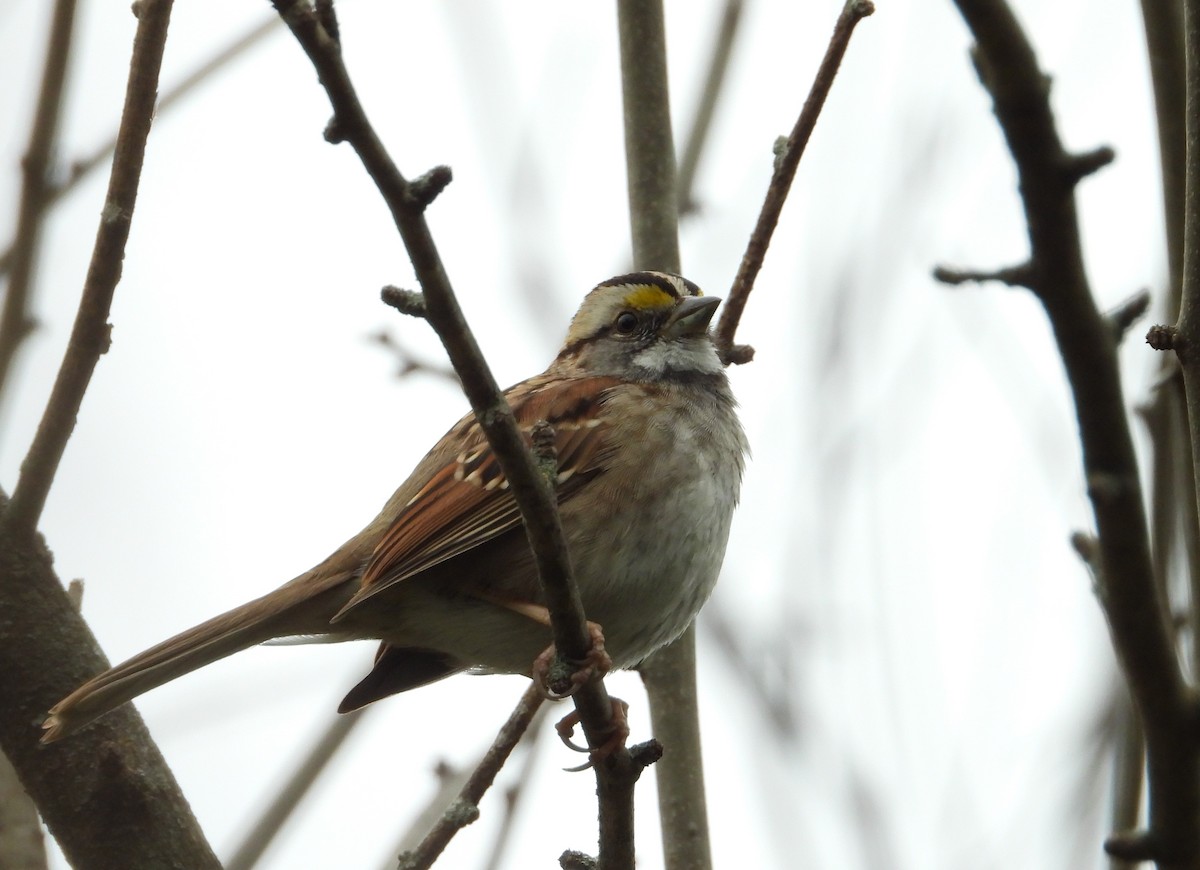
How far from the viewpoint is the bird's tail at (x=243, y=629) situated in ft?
12.1

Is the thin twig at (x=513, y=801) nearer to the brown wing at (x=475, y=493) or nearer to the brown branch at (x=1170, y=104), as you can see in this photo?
the brown wing at (x=475, y=493)

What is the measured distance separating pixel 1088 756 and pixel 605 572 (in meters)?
1.49

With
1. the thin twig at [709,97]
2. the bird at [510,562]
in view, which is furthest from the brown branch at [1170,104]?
the thin twig at [709,97]

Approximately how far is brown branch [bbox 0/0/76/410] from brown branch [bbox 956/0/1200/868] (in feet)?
8.17

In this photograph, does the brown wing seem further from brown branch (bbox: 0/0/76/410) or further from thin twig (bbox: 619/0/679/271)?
brown branch (bbox: 0/0/76/410)

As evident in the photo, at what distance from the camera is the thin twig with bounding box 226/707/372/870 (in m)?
3.56

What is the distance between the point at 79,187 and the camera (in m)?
3.80

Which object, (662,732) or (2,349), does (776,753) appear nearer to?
(662,732)

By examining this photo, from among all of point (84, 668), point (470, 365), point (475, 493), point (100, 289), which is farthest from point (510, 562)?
point (470, 365)

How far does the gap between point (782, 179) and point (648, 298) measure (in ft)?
3.20

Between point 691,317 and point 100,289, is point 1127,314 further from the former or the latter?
point 691,317

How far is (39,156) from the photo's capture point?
11.2 ft

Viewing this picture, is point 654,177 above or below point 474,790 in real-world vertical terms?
above

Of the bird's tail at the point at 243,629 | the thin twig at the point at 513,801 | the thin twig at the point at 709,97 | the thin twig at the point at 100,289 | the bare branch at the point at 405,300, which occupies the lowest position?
the thin twig at the point at 513,801
